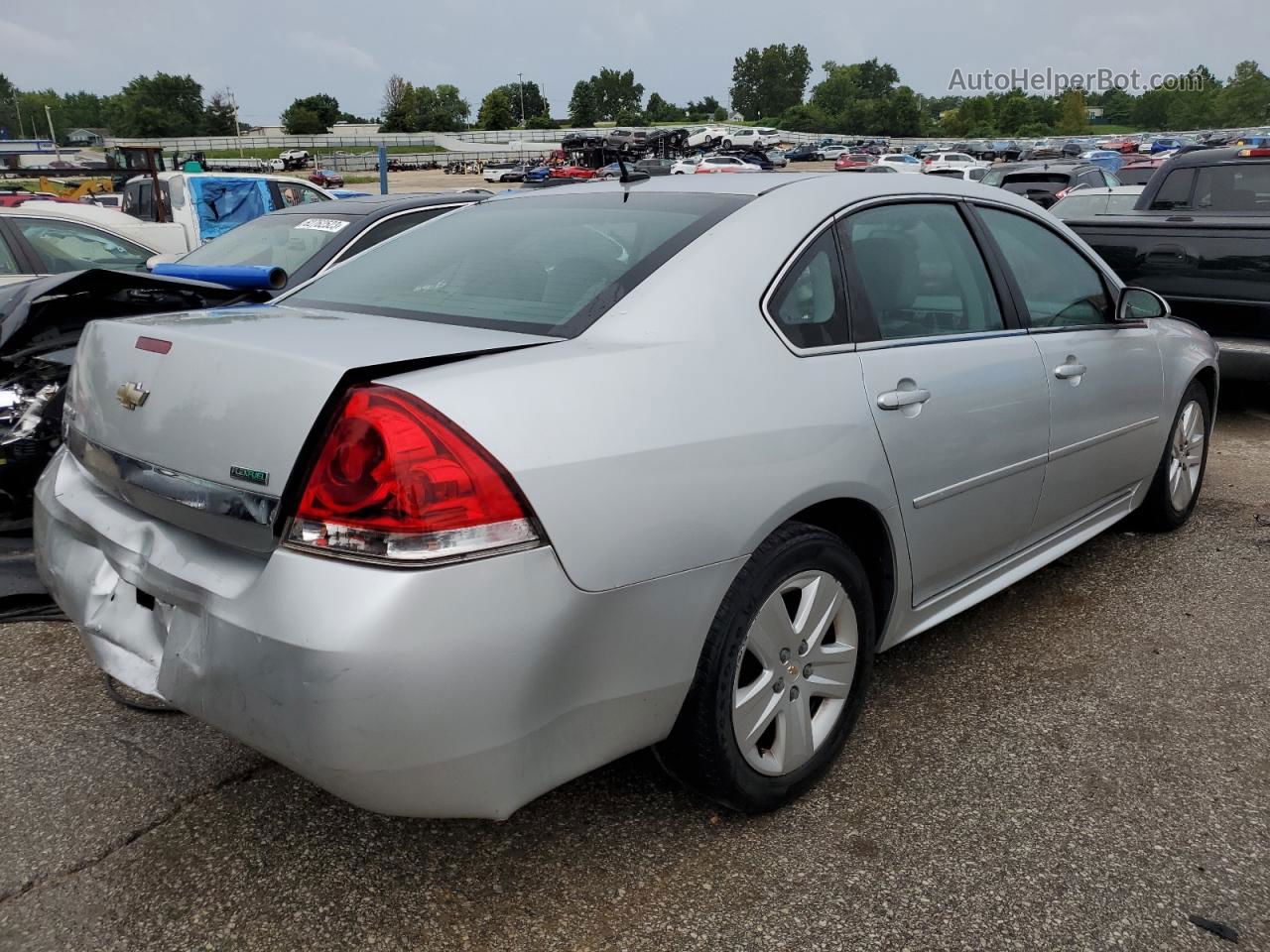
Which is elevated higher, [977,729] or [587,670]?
[587,670]

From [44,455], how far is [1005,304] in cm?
340

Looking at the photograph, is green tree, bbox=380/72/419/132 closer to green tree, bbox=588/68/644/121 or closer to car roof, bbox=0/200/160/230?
green tree, bbox=588/68/644/121

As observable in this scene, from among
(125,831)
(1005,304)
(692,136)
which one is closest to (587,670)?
(125,831)

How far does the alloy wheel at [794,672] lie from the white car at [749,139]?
78516mm

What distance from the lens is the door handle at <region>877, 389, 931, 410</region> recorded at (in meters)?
2.48

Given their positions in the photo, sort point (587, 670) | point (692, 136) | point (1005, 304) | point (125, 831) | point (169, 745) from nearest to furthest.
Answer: point (587, 670), point (125, 831), point (169, 745), point (1005, 304), point (692, 136)

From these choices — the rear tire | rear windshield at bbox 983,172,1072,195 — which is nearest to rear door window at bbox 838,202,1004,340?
the rear tire

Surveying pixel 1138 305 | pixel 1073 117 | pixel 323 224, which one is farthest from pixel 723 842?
pixel 1073 117

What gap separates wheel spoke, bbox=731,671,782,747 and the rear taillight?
0.73 metres

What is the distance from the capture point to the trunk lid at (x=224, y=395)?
1.83 meters

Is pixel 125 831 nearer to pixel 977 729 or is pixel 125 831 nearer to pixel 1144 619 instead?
pixel 977 729

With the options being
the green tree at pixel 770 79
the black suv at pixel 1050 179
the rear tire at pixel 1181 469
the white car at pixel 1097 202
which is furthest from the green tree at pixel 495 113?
the rear tire at pixel 1181 469

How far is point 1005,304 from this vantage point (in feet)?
10.3

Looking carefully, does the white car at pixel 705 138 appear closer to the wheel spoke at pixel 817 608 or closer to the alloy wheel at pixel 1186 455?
the alloy wheel at pixel 1186 455
